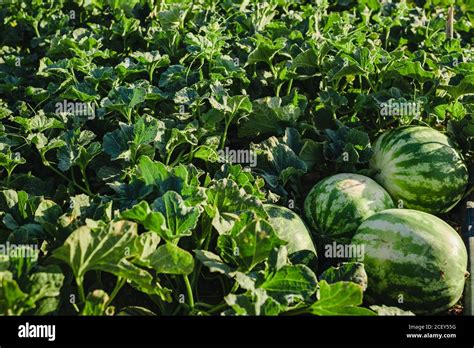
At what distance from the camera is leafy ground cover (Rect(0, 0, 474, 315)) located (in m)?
2.21

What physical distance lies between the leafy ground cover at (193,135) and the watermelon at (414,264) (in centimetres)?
19

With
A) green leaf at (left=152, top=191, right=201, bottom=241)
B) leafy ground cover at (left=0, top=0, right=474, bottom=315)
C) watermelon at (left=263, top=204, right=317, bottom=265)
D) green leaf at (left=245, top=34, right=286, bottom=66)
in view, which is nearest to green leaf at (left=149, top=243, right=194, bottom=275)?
leafy ground cover at (left=0, top=0, right=474, bottom=315)

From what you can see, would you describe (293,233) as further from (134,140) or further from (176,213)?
(134,140)

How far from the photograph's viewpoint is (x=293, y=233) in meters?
2.74

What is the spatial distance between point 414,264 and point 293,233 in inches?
19.5

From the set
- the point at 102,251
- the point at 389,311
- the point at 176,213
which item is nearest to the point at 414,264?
the point at 389,311

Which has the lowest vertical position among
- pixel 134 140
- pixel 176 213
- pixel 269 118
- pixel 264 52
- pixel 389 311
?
pixel 389 311

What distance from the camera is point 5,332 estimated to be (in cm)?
214

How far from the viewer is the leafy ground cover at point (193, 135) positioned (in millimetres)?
2215

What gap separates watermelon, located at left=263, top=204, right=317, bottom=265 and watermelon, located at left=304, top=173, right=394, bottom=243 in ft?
0.46

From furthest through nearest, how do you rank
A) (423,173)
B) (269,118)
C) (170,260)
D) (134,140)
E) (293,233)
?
(269,118) → (423,173) → (134,140) → (293,233) → (170,260)

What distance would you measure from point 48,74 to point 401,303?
2.24 m

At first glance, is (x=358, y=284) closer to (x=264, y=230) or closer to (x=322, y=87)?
(x=264, y=230)

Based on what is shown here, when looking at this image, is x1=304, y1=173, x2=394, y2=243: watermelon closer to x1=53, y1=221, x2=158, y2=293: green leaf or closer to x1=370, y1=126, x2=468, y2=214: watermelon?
x1=370, y1=126, x2=468, y2=214: watermelon
